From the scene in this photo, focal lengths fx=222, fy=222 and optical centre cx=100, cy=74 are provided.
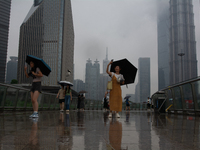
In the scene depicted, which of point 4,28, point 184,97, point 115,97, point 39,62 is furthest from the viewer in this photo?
point 4,28

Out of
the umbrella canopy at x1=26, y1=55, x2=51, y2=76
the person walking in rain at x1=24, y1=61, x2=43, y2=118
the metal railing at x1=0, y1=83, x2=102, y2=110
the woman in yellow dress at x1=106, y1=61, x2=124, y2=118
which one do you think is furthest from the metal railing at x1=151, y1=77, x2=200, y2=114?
the metal railing at x1=0, y1=83, x2=102, y2=110

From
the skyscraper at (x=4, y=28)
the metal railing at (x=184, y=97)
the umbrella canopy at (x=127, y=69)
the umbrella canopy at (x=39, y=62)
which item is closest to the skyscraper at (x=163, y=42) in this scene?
the skyscraper at (x=4, y=28)

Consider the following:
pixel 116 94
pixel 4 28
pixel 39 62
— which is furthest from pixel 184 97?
pixel 4 28

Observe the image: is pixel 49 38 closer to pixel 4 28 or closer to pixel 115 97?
pixel 4 28

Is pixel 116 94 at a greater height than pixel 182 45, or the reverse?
pixel 182 45

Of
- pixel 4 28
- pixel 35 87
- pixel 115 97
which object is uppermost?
pixel 4 28

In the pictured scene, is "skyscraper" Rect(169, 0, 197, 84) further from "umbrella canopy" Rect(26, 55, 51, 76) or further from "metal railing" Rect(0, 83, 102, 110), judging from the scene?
"umbrella canopy" Rect(26, 55, 51, 76)

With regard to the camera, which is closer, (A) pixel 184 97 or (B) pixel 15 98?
(A) pixel 184 97

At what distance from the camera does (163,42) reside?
169 metres

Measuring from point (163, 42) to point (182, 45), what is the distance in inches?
1578

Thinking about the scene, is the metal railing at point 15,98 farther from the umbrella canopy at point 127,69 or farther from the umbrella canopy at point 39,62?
the umbrella canopy at point 127,69

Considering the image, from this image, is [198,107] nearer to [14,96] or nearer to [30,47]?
[14,96]

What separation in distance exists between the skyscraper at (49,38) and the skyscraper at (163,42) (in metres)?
67.5

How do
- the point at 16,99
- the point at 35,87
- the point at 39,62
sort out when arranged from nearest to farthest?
the point at 35,87, the point at 39,62, the point at 16,99
